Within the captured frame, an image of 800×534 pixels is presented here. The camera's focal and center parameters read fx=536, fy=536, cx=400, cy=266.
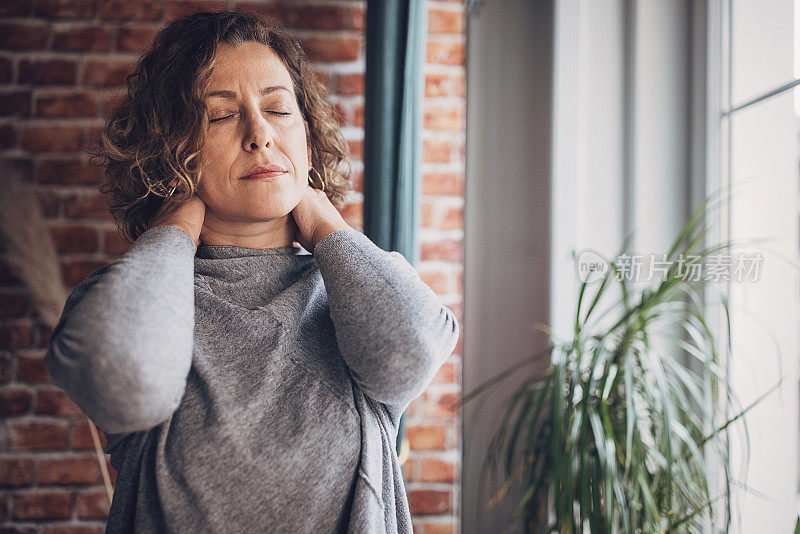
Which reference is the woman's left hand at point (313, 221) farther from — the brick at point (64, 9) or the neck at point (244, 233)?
the brick at point (64, 9)

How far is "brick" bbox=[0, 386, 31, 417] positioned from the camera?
1517 millimetres

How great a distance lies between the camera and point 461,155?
5.32 ft

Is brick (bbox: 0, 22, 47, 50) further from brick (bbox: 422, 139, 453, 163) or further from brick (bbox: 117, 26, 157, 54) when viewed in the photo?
brick (bbox: 422, 139, 453, 163)

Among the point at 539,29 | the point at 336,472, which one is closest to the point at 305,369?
the point at 336,472

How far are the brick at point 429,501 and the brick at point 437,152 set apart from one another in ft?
3.25

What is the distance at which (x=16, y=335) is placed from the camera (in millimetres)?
1519

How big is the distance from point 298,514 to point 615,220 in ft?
4.02

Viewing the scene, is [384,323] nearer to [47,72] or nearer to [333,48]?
[333,48]

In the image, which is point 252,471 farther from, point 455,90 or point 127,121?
point 455,90

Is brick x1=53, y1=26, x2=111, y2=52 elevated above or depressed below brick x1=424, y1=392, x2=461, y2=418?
above

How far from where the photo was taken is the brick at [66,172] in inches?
60.2

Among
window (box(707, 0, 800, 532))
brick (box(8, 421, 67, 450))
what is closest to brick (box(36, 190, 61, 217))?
brick (box(8, 421, 67, 450))

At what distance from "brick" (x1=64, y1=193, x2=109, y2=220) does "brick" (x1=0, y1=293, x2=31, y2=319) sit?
26 centimetres

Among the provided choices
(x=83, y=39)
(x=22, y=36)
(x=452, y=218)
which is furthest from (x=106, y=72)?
(x=452, y=218)
